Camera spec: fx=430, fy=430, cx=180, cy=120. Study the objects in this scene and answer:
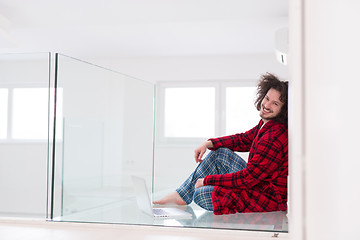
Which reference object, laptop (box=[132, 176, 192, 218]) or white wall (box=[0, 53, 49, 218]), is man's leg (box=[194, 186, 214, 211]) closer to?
laptop (box=[132, 176, 192, 218])

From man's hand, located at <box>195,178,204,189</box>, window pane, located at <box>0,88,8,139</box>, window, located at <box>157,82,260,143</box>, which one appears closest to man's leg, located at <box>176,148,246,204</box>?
man's hand, located at <box>195,178,204,189</box>

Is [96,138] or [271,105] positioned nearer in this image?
[271,105]

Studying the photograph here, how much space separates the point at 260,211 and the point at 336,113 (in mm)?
1744

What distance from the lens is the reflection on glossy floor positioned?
72.9 inches

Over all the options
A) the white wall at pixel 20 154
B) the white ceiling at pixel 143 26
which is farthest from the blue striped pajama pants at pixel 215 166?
the white ceiling at pixel 143 26

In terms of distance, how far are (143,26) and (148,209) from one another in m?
2.39

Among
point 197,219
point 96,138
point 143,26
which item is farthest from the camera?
point 143,26

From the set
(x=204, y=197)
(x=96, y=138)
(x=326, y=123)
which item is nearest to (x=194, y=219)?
(x=204, y=197)

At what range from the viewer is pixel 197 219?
80.5 inches

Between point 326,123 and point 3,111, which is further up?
point 3,111

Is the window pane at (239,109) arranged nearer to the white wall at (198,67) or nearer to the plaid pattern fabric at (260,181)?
the white wall at (198,67)

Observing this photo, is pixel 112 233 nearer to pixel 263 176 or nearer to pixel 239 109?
pixel 263 176

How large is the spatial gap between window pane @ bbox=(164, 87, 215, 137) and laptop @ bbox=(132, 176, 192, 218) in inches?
98.0

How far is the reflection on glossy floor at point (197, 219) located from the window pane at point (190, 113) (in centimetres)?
245
